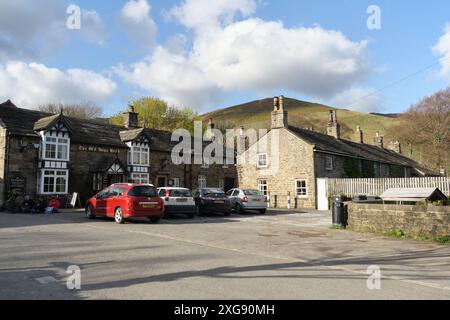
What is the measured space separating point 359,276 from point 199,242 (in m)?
5.10

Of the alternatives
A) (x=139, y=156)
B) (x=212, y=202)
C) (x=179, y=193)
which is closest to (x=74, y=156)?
(x=139, y=156)

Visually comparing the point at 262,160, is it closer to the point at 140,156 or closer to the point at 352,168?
the point at 352,168

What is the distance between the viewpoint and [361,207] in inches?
555

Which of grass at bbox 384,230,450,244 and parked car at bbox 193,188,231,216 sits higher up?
parked car at bbox 193,188,231,216

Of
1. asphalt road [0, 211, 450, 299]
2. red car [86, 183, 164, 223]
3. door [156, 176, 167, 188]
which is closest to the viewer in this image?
asphalt road [0, 211, 450, 299]

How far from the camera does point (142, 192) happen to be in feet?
50.5

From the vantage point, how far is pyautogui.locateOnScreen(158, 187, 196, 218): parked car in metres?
17.8

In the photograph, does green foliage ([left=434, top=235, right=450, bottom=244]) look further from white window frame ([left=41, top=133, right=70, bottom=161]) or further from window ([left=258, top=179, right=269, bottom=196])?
white window frame ([left=41, top=133, right=70, bottom=161])

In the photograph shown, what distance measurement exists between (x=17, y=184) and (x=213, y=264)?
1830 cm

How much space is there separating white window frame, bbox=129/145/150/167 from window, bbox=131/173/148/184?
2.53 ft

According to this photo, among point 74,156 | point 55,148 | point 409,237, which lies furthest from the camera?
point 74,156

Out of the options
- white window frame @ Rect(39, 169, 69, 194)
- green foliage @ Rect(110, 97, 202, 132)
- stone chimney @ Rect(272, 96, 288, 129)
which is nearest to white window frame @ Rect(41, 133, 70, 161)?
white window frame @ Rect(39, 169, 69, 194)

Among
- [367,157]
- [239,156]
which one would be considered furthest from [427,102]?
[239,156]
